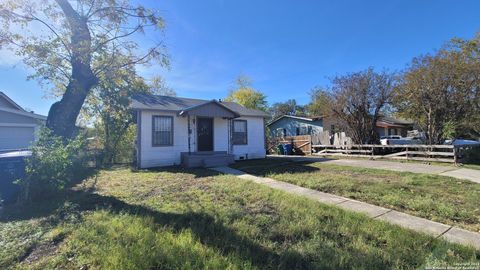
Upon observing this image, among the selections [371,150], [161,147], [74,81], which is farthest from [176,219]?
[371,150]

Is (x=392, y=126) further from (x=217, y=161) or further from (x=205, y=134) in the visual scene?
(x=217, y=161)

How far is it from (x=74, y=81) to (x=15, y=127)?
824 cm

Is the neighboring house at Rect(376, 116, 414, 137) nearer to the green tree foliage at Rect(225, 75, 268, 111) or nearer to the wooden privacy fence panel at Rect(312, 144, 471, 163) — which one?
the wooden privacy fence panel at Rect(312, 144, 471, 163)

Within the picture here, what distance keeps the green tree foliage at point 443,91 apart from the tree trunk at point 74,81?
48.0 feet

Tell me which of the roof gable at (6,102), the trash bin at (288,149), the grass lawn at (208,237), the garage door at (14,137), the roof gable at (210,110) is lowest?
the grass lawn at (208,237)

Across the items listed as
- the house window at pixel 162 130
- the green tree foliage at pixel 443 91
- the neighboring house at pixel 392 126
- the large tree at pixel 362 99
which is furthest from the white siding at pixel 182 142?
the neighboring house at pixel 392 126

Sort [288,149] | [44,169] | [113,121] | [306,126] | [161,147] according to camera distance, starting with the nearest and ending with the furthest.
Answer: [44,169] < [161,147] < [113,121] < [288,149] < [306,126]

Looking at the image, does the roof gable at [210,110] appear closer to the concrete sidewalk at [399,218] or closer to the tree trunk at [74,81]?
the tree trunk at [74,81]

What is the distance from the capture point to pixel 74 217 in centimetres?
426

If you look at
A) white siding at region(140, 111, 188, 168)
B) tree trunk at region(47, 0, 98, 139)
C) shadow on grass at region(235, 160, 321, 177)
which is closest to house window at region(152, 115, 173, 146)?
white siding at region(140, 111, 188, 168)

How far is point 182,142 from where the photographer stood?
479 inches

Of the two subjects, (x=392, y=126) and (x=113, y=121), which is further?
(x=392, y=126)

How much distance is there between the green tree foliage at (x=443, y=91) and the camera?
39.1 feet

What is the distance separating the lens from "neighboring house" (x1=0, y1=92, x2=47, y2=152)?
12.4 meters
